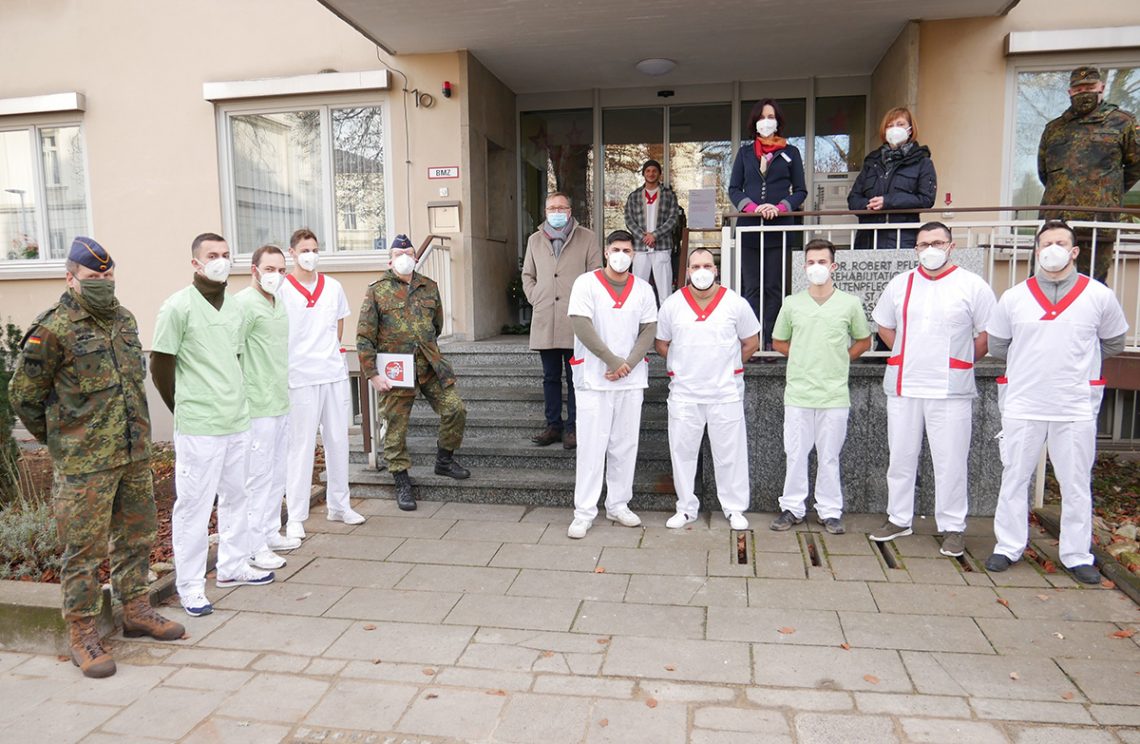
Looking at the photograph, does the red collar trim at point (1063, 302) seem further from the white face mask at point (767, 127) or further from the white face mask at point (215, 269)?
the white face mask at point (215, 269)

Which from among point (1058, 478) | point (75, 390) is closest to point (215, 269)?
point (75, 390)

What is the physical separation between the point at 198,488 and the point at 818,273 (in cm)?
388

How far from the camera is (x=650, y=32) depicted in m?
7.80

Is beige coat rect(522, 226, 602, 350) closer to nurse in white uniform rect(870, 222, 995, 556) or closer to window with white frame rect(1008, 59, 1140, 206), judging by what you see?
nurse in white uniform rect(870, 222, 995, 556)

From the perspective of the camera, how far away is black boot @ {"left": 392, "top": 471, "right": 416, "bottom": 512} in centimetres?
588

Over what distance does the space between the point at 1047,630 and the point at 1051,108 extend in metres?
Result: 6.13

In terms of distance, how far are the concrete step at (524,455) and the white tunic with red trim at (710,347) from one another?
38.3 inches

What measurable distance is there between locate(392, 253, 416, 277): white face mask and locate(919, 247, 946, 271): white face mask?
11.4 feet

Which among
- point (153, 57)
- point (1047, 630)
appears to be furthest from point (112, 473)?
point (153, 57)

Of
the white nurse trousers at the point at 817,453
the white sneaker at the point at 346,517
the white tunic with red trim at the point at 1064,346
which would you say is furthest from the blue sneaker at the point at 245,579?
the white tunic with red trim at the point at 1064,346

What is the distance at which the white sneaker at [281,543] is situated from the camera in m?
5.04

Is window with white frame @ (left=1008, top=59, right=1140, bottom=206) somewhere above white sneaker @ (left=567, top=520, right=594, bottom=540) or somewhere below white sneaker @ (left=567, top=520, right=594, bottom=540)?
above

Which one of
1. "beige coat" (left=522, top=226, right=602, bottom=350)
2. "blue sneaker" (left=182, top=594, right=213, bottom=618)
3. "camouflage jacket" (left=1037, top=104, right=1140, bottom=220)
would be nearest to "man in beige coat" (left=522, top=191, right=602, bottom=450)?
"beige coat" (left=522, top=226, right=602, bottom=350)

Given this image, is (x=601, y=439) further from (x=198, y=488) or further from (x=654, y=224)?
(x=654, y=224)
